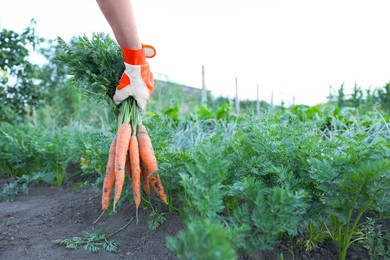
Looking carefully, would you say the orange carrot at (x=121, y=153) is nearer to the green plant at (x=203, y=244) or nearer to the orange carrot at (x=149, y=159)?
the orange carrot at (x=149, y=159)

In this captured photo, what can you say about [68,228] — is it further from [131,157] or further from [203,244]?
[203,244]

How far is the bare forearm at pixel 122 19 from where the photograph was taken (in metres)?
1.93

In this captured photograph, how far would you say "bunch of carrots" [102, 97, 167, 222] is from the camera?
2158 mm

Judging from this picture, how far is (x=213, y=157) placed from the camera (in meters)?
1.40

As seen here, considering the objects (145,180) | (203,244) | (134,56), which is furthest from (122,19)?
(203,244)

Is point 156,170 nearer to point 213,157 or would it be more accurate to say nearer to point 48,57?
point 213,157

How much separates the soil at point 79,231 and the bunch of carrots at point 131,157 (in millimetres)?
163

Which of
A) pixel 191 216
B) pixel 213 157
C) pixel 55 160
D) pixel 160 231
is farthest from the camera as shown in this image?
pixel 55 160

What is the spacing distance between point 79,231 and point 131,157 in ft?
1.74

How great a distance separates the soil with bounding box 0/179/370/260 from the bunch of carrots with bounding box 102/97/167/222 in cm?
16

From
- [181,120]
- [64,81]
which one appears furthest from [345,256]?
[64,81]

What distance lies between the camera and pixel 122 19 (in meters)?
1.98

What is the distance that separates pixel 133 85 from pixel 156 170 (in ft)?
1.80

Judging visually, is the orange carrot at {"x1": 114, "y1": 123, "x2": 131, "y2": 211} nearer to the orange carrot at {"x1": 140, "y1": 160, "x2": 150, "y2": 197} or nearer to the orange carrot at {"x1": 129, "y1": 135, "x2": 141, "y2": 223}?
the orange carrot at {"x1": 129, "y1": 135, "x2": 141, "y2": 223}
